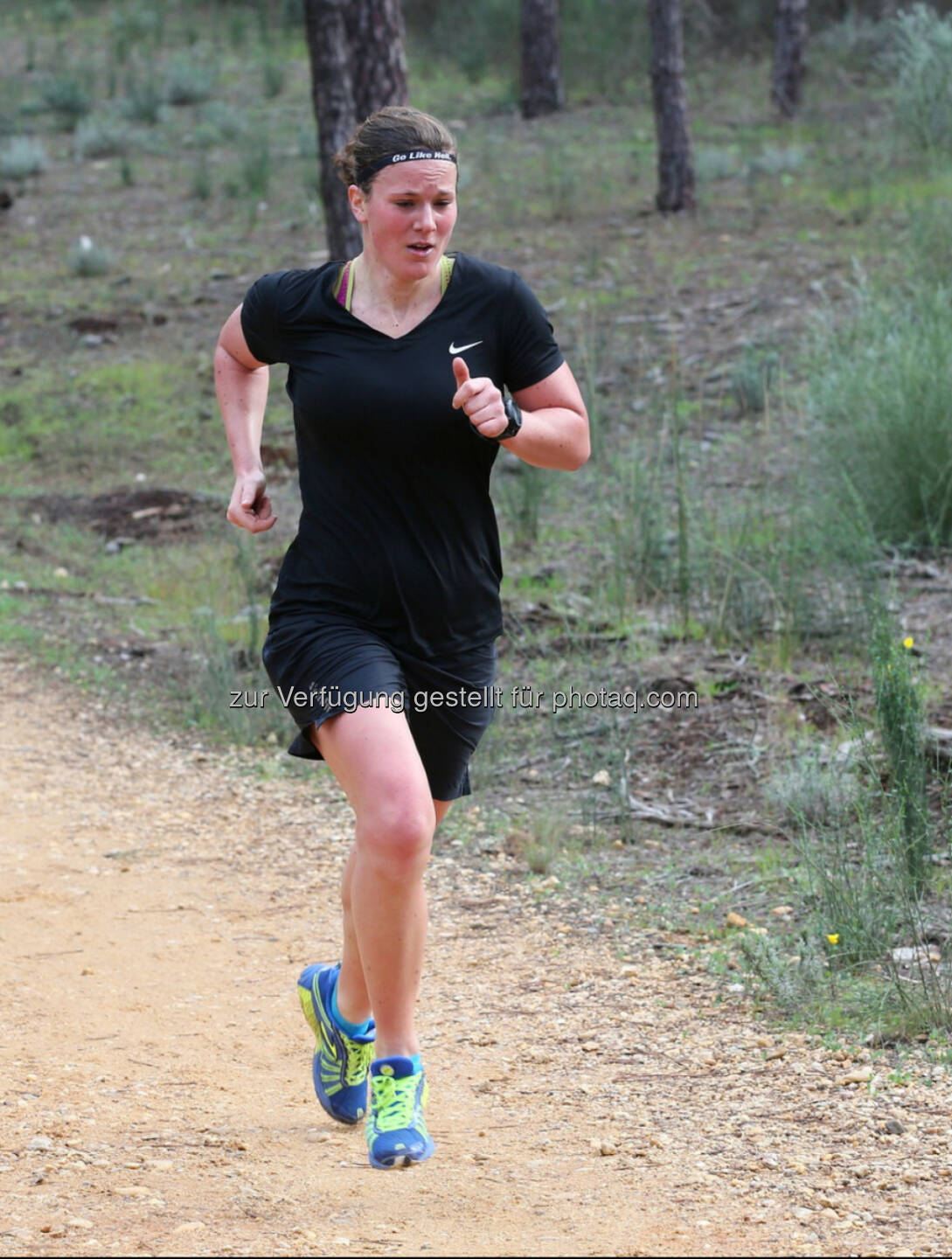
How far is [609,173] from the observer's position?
1697 cm

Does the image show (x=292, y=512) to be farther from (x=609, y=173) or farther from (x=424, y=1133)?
(x=609, y=173)

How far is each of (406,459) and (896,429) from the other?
4902mm

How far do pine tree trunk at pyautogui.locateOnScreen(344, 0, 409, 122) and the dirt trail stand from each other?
6.09m

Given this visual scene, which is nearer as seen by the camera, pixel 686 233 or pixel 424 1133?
pixel 424 1133

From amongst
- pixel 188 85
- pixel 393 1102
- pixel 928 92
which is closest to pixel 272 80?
pixel 188 85

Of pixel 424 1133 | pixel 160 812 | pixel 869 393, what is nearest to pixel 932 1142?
pixel 424 1133

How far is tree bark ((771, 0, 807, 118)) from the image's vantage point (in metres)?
18.8

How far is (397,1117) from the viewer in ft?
10.3

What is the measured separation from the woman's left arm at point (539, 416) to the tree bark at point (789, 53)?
1696 centimetres

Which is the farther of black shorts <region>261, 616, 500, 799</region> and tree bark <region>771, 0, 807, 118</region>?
tree bark <region>771, 0, 807, 118</region>

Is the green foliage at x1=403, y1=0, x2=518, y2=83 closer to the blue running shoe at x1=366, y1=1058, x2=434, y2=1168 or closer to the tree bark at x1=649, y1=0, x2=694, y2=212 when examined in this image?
the tree bark at x1=649, y1=0, x2=694, y2=212

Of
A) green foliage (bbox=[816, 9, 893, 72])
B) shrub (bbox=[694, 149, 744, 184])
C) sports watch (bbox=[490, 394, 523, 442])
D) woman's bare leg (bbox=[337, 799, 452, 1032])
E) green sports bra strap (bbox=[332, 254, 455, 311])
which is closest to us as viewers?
sports watch (bbox=[490, 394, 523, 442])

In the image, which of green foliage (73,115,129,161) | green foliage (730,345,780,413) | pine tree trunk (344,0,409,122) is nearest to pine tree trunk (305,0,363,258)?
pine tree trunk (344,0,409,122)

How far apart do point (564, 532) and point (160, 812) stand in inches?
143
